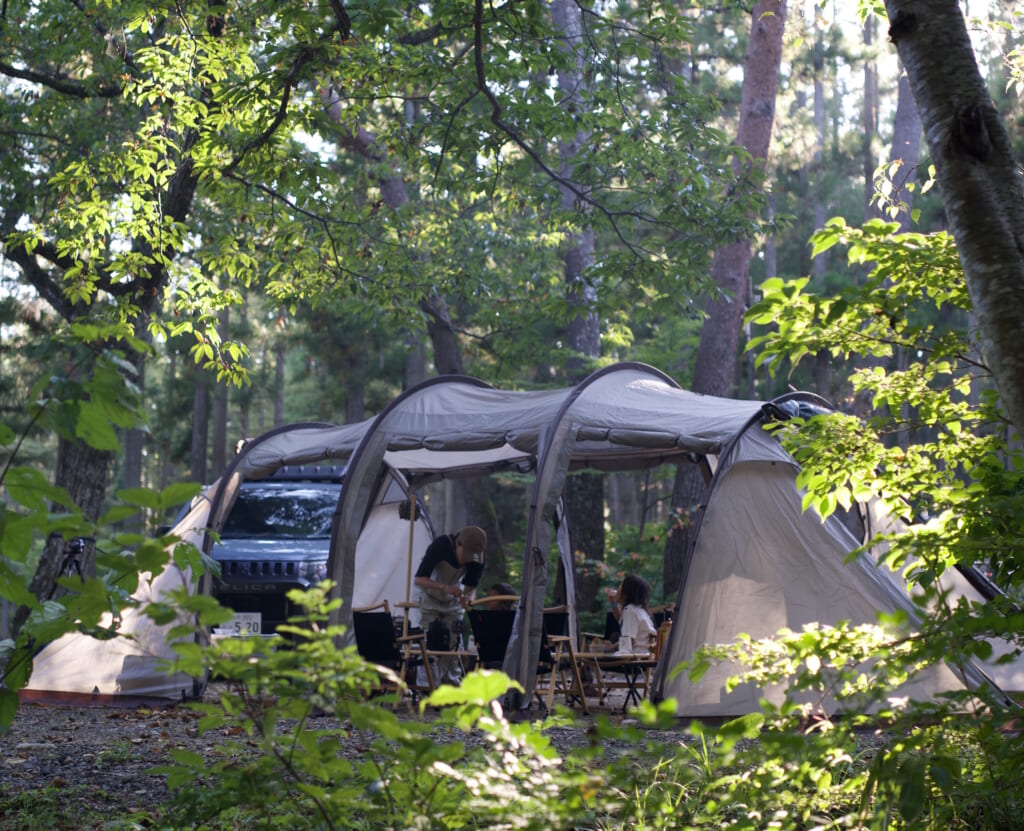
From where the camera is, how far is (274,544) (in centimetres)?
1179

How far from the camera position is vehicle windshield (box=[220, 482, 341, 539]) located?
12.3 m

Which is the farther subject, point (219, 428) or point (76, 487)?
point (219, 428)

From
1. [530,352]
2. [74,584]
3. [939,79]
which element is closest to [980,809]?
[939,79]

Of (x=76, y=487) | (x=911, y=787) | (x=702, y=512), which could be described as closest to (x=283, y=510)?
(x=76, y=487)

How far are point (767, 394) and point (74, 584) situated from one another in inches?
859

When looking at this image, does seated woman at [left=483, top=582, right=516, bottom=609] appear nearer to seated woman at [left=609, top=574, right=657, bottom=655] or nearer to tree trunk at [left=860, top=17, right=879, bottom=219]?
seated woman at [left=609, top=574, right=657, bottom=655]

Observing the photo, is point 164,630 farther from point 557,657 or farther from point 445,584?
point 557,657

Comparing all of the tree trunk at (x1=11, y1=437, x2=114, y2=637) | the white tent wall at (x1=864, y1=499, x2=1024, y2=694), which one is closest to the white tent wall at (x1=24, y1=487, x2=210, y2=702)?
the tree trunk at (x1=11, y1=437, x2=114, y2=637)

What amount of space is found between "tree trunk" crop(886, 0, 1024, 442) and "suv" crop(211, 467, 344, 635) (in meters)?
7.81

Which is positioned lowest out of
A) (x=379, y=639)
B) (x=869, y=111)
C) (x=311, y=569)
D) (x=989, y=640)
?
(x=379, y=639)

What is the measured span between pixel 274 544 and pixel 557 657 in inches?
171

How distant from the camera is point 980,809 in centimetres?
407

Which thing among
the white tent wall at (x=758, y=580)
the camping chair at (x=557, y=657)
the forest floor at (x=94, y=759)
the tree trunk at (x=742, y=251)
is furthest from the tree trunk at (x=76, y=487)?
the tree trunk at (x=742, y=251)

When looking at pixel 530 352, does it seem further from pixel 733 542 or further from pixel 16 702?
pixel 16 702
